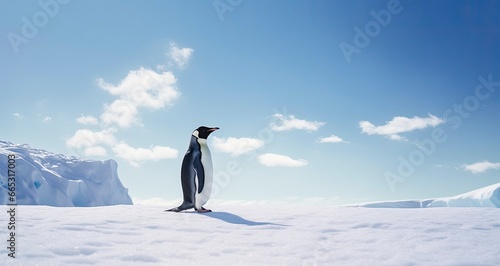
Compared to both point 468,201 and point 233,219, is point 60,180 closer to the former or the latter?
point 233,219

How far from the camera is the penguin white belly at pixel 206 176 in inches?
230

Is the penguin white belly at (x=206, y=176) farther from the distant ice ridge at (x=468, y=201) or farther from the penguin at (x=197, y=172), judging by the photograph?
the distant ice ridge at (x=468, y=201)

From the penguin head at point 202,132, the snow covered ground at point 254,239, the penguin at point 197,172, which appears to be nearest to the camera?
the snow covered ground at point 254,239

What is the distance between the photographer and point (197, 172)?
5.91 m

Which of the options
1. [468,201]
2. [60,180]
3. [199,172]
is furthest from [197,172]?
[60,180]

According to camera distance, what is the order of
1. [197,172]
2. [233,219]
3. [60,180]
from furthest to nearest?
[60,180]
[197,172]
[233,219]

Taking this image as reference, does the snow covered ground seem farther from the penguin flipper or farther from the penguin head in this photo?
the penguin head

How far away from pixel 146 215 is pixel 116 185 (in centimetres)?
4429

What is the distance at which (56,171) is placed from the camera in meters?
42.3

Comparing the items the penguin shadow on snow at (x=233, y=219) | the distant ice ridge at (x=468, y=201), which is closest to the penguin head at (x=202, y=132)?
the penguin shadow on snow at (x=233, y=219)

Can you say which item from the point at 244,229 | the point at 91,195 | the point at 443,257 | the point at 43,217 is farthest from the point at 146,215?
the point at 91,195

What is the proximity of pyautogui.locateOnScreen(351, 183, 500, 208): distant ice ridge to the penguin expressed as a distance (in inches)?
1050

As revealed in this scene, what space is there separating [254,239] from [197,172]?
2.73 metres

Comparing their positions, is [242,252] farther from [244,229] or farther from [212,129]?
[212,129]
